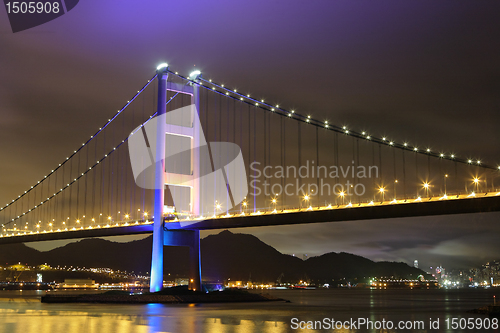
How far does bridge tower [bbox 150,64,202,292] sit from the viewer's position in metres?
49.2

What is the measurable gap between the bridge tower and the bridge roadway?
1245 millimetres

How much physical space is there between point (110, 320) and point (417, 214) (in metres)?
19.9

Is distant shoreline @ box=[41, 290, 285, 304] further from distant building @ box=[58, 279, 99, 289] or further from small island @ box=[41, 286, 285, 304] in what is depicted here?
distant building @ box=[58, 279, 99, 289]

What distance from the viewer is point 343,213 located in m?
40.5

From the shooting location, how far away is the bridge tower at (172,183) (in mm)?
49188

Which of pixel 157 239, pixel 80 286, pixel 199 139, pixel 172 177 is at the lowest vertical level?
pixel 80 286

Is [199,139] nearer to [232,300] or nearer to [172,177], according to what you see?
[172,177]

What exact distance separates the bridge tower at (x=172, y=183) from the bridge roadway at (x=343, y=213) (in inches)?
49.0

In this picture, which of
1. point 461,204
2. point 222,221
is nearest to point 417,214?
point 461,204

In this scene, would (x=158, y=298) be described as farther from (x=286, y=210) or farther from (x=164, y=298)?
(x=286, y=210)

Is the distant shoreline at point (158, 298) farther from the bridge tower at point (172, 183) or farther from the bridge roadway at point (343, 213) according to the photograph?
the bridge roadway at point (343, 213)

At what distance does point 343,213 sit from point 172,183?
1622cm

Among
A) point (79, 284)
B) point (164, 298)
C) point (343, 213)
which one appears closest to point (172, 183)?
point (164, 298)

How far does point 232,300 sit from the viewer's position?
50.9m
